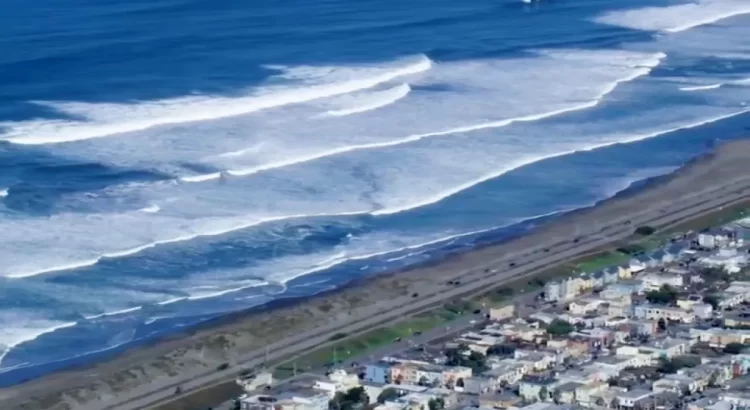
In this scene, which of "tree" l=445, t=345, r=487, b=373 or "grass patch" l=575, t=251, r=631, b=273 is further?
"grass patch" l=575, t=251, r=631, b=273

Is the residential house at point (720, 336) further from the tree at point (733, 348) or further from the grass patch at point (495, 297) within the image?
the grass patch at point (495, 297)

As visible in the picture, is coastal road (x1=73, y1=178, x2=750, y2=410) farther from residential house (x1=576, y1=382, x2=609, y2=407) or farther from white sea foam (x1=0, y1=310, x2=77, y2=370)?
residential house (x1=576, y1=382, x2=609, y2=407)

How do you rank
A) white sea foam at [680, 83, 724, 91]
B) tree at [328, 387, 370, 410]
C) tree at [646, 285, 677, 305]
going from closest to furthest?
tree at [328, 387, 370, 410] < tree at [646, 285, 677, 305] < white sea foam at [680, 83, 724, 91]

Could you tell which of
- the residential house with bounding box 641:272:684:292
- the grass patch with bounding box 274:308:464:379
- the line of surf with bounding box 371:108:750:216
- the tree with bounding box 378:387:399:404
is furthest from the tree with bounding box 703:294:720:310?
the line of surf with bounding box 371:108:750:216

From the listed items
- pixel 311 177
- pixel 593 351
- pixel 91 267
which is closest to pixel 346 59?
pixel 311 177

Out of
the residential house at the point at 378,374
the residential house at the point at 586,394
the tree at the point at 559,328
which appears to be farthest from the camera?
the tree at the point at 559,328

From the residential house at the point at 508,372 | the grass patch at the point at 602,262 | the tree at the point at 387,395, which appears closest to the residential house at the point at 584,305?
the grass patch at the point at 602,262

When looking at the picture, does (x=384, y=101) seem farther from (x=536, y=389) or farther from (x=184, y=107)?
(x=536, y=389)
